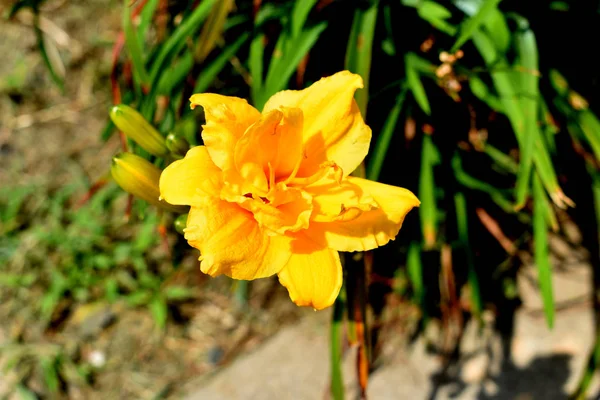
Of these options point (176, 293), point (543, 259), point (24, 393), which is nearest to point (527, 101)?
point (543, 259)

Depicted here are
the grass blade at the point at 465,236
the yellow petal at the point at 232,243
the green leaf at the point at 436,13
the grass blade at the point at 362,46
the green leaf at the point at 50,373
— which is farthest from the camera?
the green leaf at the point at 50,373

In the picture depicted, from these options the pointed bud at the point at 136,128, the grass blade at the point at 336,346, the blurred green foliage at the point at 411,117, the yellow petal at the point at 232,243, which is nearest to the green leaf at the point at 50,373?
the blurred green foliage at the point at 411,117

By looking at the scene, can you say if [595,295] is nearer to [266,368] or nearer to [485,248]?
[485,248]

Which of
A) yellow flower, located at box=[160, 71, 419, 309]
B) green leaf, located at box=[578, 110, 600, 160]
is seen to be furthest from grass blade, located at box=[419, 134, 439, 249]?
yellow flower, located at box=[160, 71, 419, 309]

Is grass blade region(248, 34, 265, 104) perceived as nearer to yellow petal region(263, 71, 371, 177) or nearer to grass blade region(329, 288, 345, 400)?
yellow petal region(263, 71, 371, 177)

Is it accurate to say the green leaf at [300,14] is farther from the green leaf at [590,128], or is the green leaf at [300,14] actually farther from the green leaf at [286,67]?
the green leaf at [590,128]

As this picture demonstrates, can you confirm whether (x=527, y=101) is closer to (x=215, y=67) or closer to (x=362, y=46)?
(x=362, y=46)

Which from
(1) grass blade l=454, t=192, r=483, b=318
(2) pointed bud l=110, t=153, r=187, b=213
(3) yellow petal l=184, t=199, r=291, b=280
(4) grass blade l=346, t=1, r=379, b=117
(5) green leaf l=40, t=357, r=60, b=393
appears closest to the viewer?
(3) yellow petal l=184, t=199, r=291, b=280
